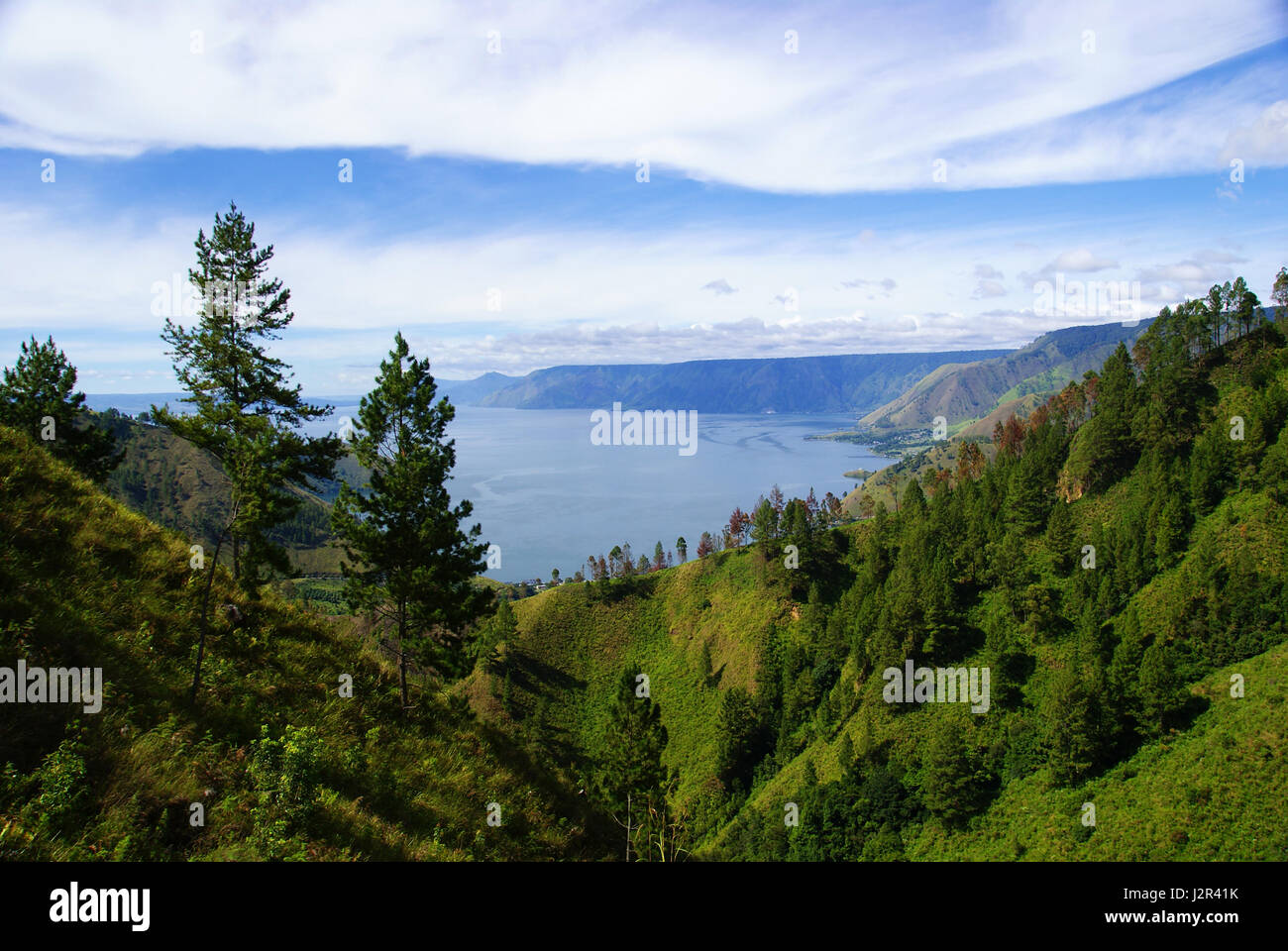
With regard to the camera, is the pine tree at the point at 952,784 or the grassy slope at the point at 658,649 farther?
the grassy slope at the point at 658,649

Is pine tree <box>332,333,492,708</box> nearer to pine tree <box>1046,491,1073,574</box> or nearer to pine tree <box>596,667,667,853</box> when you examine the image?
pine tree <box>596,667,667,853</box>

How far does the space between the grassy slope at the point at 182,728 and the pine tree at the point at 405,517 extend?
6.97 feet

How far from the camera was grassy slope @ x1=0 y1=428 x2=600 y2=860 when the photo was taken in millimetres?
8336

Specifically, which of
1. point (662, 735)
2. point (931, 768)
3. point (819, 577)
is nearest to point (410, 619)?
point (662, 735)

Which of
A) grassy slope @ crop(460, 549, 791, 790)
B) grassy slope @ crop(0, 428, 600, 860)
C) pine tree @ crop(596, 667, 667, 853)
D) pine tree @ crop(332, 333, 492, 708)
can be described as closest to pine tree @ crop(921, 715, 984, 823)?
grassy slope @ crop(460, 549, 791, 790)

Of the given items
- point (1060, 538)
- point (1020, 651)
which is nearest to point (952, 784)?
point (1020, 651)

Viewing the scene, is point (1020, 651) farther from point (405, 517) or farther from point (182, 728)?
point (182, 728)

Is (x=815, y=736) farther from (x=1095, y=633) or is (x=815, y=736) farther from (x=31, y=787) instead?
(x=31, y=787)

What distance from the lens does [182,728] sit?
A: 11031mm

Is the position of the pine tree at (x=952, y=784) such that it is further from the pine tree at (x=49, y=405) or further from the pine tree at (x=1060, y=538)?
the pine tree at (x=49, y=405)

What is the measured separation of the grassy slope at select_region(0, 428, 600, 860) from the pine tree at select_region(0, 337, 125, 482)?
14455mm

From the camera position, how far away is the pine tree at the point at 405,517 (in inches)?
752

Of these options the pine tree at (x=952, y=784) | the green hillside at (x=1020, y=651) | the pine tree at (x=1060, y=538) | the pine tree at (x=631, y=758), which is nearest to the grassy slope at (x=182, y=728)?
the pine tree at (x=631, y=758)
